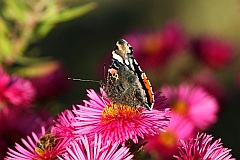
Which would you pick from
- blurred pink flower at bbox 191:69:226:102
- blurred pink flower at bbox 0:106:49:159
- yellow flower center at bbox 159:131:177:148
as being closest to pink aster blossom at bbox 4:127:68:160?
blurred pink flower at bbox 0:106:49:159

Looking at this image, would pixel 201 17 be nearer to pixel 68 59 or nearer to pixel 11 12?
pixel 68 59

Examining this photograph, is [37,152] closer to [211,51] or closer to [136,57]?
[136,57]

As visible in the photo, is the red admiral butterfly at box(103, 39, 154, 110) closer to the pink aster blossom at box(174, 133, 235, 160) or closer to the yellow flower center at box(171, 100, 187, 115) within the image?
the pink aster blossom at box(174, 133, 235, 160)

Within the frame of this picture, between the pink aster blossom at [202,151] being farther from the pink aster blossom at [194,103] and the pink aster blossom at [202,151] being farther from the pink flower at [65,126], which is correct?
the pink aster blossom at [194,103]

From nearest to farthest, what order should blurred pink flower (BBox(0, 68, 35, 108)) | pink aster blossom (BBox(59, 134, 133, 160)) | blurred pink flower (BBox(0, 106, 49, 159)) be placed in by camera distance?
1. pink aster blossom (BBox(59, 134, 133, 160))
2. blurred pink flower (BBox(0, 106, 49, 159))
3. blurred pink flower (BBox(0, 68, 35, 108))

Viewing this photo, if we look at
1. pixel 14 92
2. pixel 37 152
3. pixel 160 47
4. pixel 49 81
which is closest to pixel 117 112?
pixel 37 152

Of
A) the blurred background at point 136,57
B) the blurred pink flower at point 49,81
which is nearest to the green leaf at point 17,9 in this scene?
the blurred background at point 136,57
